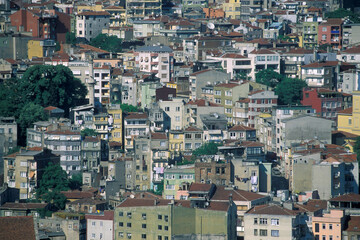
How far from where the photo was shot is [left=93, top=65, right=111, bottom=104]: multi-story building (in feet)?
350

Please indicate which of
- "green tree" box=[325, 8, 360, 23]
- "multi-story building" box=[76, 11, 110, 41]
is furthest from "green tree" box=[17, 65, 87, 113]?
"green tree" box=[325, 8, 360, 23]

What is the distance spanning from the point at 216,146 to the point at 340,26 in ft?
135

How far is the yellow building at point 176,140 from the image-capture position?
9081 cm

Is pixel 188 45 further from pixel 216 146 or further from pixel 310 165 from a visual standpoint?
pixel 310 165

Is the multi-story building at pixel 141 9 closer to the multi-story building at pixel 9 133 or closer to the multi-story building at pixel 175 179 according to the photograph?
the multi-story building at pixel 9 133

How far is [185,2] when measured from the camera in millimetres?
153375

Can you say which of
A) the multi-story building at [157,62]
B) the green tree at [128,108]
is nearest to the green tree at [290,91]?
the green tree at [128,108]

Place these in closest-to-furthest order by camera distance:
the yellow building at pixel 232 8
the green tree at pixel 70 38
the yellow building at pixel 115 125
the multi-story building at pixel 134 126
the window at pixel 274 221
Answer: the window at pixel 274 221 → the multi-story building at pixel 134 126 → the yellow building at pixel 115 125 → the green tree at pixel 70 38 → the yellow building at pixel 232 8

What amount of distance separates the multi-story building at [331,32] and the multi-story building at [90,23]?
22.2 meters

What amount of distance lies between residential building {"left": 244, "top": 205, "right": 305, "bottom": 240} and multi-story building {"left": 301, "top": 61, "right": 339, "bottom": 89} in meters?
38.9

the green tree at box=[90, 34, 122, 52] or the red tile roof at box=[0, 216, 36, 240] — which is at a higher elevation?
the green tree at box=[90, 34, 122, 52]

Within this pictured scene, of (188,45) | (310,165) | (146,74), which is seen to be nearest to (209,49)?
(188,45)

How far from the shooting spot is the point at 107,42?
417 feet

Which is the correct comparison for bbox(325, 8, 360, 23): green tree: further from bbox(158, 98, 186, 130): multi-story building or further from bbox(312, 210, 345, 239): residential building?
bbox(312, 210, 345, 239): residential building
